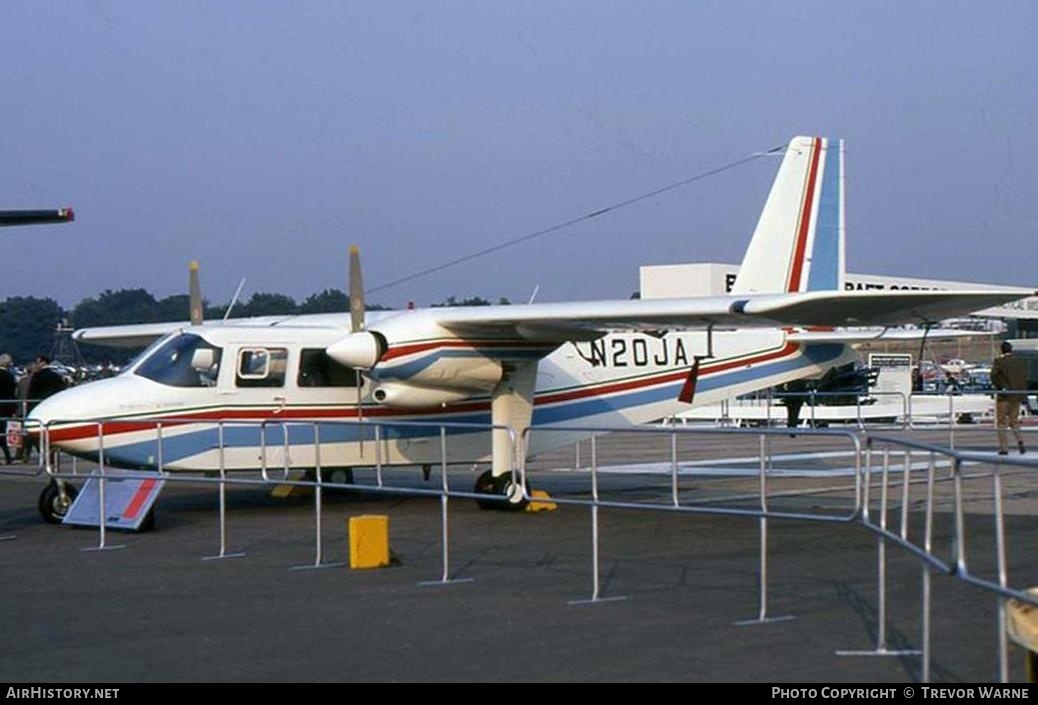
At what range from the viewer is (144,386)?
17312 millimetres

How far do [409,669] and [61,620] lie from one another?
331 cm

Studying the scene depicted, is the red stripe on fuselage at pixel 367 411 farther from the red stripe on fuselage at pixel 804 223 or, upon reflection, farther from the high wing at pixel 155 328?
the high wing at pixel 155 328

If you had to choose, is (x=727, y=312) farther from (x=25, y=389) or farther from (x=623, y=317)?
(x=25, y=389)

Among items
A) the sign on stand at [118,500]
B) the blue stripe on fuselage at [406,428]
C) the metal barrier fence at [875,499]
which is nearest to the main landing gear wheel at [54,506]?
the sign on stand at [118,500]

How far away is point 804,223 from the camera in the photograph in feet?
72.3

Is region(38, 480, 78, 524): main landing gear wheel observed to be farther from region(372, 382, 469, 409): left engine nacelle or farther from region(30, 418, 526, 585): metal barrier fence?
region(372, 382, 469, 409): left engine nacelle

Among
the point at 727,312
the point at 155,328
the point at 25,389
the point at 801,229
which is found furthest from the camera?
the point at 25,389

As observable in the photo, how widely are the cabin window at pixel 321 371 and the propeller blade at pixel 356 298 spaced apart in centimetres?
55

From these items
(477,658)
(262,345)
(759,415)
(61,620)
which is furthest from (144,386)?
(759,415)

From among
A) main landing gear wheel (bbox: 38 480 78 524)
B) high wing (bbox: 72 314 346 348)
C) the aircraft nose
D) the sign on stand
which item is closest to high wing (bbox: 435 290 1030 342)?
high wing (bbox: 72 314 346 348)

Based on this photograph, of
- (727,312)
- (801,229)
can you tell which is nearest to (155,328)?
(801,229)

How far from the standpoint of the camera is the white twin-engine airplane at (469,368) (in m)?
16.7

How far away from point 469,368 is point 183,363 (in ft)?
11.6

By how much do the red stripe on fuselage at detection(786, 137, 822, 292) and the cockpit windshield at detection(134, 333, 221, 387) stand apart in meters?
8.96
